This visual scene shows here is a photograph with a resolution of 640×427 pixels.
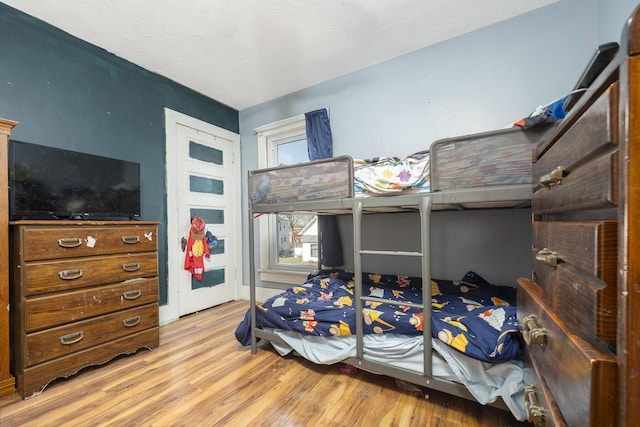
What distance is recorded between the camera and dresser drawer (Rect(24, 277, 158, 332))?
5.00ft

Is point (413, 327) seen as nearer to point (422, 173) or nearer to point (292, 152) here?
point (422, 173)

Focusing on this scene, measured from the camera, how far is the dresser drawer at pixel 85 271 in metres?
1.53

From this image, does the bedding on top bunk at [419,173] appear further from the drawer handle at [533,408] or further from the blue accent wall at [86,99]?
the blue accent wall at [86,99]

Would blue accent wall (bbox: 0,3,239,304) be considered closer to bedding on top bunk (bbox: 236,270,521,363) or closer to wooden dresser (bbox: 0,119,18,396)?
wooden dresser (bbox: 0,119,18,396)

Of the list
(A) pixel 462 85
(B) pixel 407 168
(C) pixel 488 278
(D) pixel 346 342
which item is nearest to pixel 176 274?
(D) pixel 346 342

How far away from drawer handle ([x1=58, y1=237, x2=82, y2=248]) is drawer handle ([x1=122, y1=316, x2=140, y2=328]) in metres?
0.65

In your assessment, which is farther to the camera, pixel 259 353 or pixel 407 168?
pixel 259 353

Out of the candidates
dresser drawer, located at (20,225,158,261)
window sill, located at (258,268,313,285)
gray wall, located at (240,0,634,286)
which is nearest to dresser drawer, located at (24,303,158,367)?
dresser drawer, located at (20,225,158,261)

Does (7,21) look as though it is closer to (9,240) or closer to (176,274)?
(9,240)

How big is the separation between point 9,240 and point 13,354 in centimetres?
71

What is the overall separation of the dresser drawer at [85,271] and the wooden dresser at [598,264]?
2.37 meters

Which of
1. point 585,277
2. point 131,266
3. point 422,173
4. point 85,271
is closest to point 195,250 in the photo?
point 131,266

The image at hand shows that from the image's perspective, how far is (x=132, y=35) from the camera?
6.91 feet

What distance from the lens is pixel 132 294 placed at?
6.40 feet
